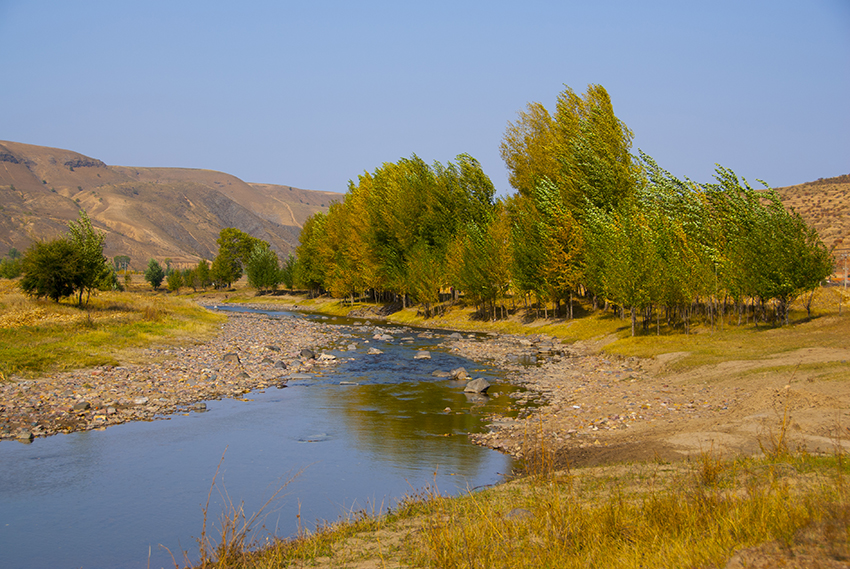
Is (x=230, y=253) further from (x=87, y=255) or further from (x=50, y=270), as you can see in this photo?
(x=50, y=270)

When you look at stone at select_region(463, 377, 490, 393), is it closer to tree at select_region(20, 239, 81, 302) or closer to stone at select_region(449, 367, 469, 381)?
stone at select_region(449, 367, 469, 381)

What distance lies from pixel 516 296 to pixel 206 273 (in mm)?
109687

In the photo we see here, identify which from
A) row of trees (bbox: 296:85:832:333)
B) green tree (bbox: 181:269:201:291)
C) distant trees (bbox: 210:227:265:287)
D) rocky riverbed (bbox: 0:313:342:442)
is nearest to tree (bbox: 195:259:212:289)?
green tree (bbox: 181:269:201:291)

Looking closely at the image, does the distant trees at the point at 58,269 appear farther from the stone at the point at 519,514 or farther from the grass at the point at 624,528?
the stone at the point at 519,514

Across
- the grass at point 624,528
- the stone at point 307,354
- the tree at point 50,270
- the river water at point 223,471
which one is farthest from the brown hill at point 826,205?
the tree at point 50,270

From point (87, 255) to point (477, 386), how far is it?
35555 millimetres

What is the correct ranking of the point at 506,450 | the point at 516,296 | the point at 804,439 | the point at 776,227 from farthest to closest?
the point at 516,296 → the point at 776,227 → the point at 506,450 → the point at 804,439

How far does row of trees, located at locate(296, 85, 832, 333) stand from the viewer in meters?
41.4

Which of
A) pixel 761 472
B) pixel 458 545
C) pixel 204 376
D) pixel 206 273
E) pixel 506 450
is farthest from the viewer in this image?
pixel 206 273

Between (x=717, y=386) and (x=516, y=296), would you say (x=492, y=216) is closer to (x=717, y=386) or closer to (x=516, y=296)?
(x=516, y=296)

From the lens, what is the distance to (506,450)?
59.9ft

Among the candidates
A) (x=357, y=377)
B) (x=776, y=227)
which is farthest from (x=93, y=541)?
(x=776, y=227)

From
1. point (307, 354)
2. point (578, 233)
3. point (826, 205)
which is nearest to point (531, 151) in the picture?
point (578, 233)

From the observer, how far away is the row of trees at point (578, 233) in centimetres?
4141
